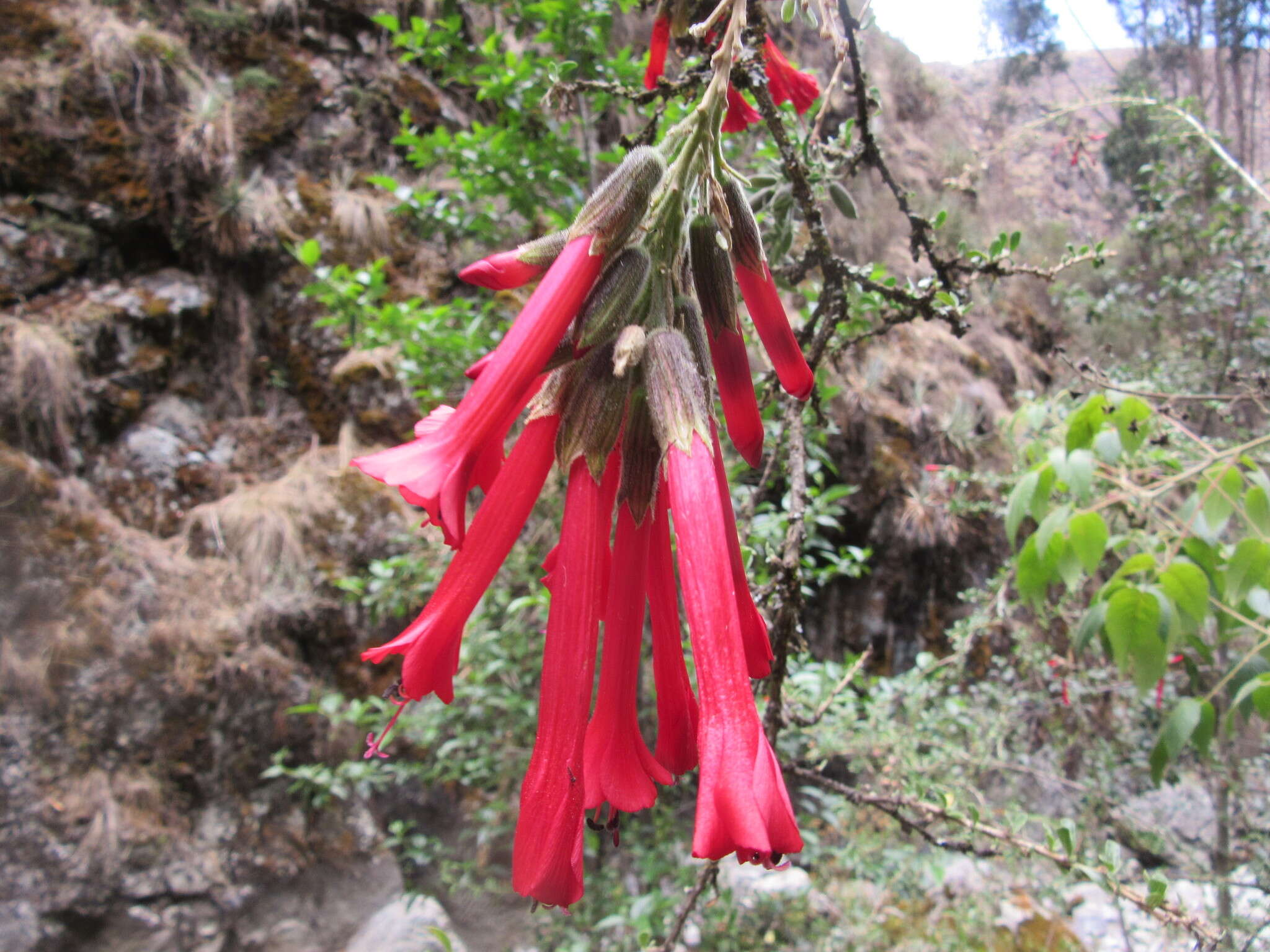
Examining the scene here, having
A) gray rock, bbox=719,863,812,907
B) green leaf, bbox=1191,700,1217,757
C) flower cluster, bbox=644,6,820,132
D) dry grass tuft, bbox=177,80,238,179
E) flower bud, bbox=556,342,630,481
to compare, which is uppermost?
dry grass tuft, bbox=177,80,238,179

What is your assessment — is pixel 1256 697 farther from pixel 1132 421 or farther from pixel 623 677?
pixel 623 677

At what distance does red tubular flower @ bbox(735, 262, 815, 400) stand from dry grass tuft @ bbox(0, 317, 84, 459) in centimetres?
329

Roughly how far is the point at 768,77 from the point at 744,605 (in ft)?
1.82

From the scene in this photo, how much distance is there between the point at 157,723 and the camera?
2336 mm

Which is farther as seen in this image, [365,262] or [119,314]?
[365,262]

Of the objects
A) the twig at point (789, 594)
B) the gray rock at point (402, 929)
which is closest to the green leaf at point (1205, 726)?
the twig at point (789, 594)

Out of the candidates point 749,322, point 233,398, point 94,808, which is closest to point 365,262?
point 233,398

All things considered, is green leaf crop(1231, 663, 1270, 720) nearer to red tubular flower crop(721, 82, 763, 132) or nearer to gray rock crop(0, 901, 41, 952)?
red tubular flower crop(721, 82, 763, 132)

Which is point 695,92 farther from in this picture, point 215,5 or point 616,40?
point 215,5

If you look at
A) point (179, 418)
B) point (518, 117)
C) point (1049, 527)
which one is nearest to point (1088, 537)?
point (1049, 527)

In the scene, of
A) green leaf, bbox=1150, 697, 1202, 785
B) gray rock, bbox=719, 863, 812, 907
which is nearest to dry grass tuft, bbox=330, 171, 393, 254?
gray rock, bbox=719, 863, 812, 907

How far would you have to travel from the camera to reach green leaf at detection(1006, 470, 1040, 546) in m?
0.92

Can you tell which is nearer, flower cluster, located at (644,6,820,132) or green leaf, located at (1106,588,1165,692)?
flower cluster, located at (644,6,820,132)

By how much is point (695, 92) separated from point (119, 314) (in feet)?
10.9
